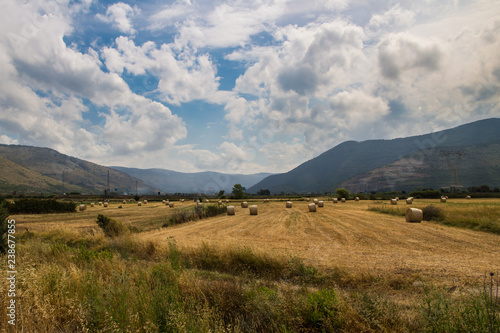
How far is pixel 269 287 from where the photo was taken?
9375 millimetres

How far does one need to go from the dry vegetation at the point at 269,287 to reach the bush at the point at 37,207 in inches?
1337

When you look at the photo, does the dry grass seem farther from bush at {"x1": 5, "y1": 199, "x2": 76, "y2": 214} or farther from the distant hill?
the distant hill

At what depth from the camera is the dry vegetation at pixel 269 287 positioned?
20.5 feet

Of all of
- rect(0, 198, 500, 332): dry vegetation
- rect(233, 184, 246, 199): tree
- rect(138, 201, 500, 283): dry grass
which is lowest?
rect(138, 201, 500, 283): dry grass

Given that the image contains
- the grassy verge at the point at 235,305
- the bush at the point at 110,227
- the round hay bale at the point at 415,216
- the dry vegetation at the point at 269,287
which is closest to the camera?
the grassy verge at the point at 235,305

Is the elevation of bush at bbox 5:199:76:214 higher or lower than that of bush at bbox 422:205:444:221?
higher

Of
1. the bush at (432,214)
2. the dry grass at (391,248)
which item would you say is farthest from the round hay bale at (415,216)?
the dry grass at (391,248)

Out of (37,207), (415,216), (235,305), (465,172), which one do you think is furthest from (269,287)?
(465,172)

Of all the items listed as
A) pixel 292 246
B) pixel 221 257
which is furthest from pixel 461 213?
pixel 221 257

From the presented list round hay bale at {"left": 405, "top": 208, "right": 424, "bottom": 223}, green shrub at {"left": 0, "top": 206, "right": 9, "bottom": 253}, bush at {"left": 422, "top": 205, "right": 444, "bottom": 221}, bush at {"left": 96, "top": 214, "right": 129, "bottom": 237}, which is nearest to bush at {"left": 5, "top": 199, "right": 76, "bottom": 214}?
bush at {"left": 96, "top": 214, "right": 129, "bottom": 237}

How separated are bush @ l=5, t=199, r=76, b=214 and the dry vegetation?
33972 millimetres

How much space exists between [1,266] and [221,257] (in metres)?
8.11

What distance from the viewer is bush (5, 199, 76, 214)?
4372 centimetres

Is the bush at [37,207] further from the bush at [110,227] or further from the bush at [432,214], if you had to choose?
the bush at [432,214]
